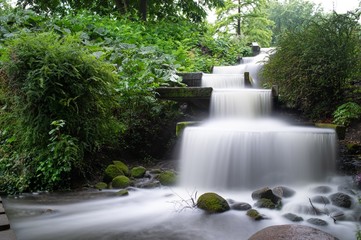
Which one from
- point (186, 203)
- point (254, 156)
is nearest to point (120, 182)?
point (186, 203)

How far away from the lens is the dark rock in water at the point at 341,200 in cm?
491

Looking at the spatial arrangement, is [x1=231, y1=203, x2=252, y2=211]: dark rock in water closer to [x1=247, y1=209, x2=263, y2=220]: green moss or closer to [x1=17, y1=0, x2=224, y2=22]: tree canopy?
[x1=247, y1=209, x2=263, y2=220]: green moss

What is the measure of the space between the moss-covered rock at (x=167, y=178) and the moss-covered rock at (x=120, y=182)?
64 centimetres

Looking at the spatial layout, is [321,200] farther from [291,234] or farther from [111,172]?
[111,172]

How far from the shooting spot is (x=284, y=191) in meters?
5.37

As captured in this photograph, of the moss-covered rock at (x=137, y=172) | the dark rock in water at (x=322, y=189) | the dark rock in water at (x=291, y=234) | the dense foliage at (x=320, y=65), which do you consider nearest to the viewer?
the dark rock in water at (x=291, y=234)

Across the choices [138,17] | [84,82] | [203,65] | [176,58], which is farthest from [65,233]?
[138,17]

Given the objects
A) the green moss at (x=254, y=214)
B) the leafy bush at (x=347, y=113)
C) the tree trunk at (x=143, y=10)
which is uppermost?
the tree trunk at (x=143, y=10)

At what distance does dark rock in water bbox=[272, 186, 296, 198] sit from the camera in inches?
208

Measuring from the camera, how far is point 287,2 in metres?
48.6

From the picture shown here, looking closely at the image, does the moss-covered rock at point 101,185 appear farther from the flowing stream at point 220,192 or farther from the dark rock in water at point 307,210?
the dark rock in water at point 307,210

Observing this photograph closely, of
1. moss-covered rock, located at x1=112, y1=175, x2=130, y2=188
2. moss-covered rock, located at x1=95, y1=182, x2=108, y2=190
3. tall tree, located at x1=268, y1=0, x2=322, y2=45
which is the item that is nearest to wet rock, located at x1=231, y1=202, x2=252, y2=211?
moss-covered rock, located at x1=112, y1=175, x2=130, y2=188

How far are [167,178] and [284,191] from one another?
2157mm

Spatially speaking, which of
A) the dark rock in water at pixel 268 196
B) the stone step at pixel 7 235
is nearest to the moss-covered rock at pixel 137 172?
the dark rock in water at pixel 268 196
